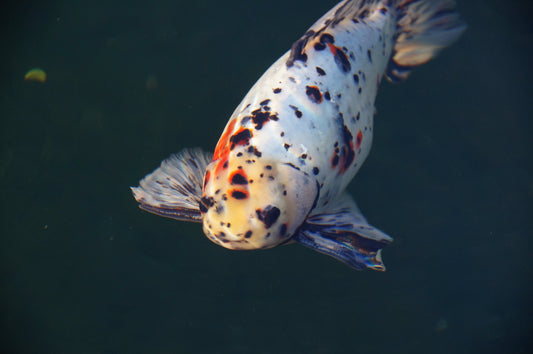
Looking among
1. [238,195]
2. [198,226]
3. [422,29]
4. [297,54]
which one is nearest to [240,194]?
[238,195]

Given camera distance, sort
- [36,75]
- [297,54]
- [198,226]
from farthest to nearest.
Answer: [36,75]
[198,226]
[297,54]

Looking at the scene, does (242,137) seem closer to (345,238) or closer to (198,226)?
(345,238)

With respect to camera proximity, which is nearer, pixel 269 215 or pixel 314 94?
pixel 269 215

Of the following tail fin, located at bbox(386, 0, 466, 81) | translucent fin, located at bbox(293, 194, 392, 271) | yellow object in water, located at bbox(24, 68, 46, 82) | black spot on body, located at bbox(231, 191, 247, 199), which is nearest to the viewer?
black spot on body, located at bbox(231, 191, 247, 199)

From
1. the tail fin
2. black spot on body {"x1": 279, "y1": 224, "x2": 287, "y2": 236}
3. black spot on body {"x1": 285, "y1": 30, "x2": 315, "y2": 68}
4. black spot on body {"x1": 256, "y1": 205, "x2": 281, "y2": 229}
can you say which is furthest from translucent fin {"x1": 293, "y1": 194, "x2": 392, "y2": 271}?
the tail fin

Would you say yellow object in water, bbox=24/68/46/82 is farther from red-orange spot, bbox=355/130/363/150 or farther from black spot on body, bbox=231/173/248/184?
red-orange spot, bbox=355/130/363/150

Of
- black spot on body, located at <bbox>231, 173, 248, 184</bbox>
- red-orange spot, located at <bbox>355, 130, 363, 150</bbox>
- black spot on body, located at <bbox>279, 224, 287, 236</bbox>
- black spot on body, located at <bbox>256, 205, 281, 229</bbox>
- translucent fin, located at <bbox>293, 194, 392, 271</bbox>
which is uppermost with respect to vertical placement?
black spot on body, located at <bbox>231, 173, 248, 184</bbox>
